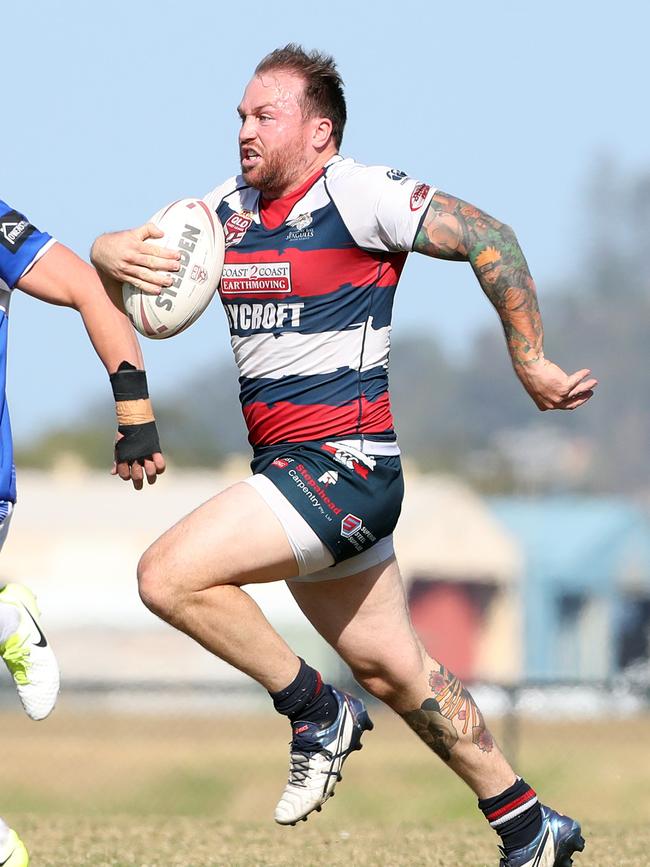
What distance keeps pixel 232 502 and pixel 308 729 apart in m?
0.91

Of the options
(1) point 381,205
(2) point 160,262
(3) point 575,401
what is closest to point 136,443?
(2) point 160,262

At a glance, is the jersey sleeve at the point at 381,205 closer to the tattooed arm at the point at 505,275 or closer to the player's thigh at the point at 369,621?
the tattooed arm at the point at 505,275

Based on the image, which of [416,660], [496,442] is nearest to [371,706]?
[416,660]

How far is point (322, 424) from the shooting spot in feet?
19.9

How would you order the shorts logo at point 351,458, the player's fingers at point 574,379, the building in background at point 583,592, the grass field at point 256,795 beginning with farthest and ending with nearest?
the building in background at point 583,592 < the grass field at point 256,795 < the shorts logo at point 351,458 < the player's fingers at point 574,379

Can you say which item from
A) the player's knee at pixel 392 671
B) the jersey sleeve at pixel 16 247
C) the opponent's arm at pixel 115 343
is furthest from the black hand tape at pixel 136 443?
the player's knee at pixel 392 671

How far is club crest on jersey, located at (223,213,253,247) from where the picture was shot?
6203 millimetres

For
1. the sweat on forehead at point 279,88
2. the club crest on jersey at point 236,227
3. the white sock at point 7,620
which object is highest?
the sweat on forehead at point 279,88

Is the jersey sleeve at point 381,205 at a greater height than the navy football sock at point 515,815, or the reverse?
the jersey sleeve at point 381,205

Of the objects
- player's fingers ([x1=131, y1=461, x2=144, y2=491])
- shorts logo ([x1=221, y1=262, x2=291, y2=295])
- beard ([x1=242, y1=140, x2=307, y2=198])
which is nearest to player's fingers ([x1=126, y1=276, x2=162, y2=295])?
shorts logo ([x1=221, y1=262, x2=291, y2=295])

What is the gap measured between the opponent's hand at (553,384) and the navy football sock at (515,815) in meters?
1.44

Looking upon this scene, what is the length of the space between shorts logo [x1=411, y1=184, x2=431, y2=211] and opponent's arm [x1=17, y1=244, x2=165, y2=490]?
1.07 metres

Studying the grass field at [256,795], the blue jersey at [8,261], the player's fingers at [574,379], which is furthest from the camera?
the grass field at [256,795]

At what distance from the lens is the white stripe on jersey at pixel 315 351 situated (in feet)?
19.9
